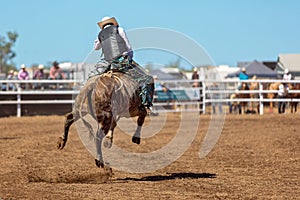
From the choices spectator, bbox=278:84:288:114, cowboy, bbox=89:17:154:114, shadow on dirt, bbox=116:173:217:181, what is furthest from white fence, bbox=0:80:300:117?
shadow on dirt, bbox=116:173:217:181

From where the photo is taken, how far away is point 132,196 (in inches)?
277

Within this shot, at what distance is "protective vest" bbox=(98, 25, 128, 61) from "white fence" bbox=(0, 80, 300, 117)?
1480 cm

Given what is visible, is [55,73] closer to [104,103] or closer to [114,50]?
[114,50]

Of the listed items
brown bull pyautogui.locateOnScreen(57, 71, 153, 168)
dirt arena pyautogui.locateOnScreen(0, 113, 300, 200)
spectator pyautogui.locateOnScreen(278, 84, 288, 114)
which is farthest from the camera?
spectator pyautogui.locateOnScreen(278, 84, 288, 114)

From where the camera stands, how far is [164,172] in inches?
A: 371

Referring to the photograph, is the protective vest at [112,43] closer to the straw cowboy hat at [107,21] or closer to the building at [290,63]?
the straw cowboy hat at [107,21]

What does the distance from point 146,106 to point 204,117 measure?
43.1 ft

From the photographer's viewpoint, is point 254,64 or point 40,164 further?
point 254,64

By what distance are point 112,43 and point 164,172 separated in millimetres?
2044

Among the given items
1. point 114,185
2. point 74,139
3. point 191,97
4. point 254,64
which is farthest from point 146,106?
point 254,64

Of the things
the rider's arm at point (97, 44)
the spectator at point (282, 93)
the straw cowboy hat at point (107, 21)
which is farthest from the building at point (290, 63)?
the straw cowboy hat at point (107, 21)

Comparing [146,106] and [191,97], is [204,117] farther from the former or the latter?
[146,106]

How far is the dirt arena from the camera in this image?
727cm

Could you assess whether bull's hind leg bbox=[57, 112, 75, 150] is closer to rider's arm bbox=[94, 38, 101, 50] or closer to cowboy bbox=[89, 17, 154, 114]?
cowboy bbox=[89, 17, 154, 114]
